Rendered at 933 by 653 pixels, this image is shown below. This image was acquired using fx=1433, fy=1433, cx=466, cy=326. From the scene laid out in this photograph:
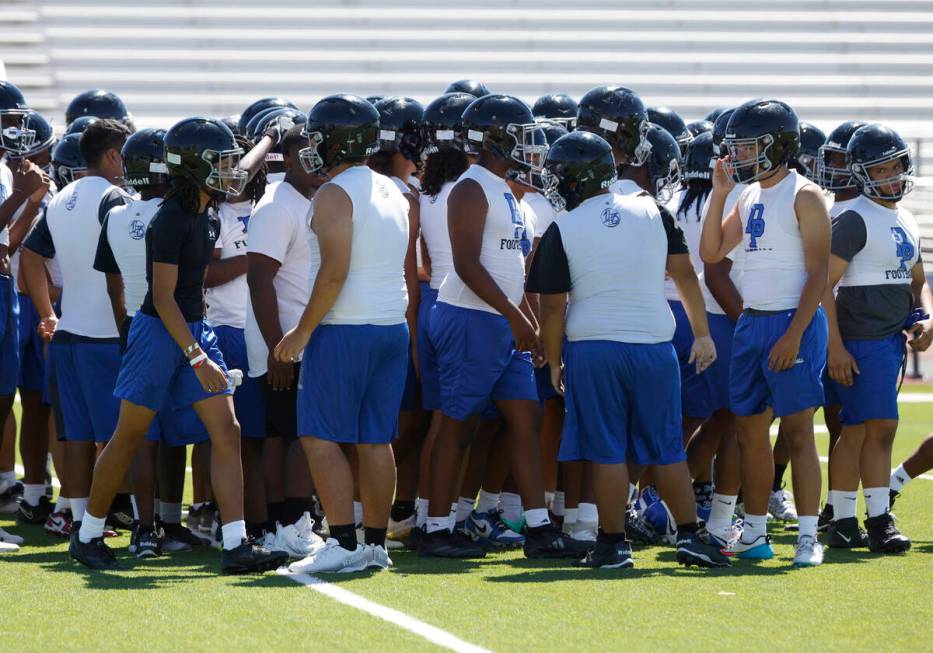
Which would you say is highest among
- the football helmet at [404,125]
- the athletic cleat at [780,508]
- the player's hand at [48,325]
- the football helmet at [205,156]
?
the football helmet at [404,125]

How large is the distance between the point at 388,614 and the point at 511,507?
2.32 m

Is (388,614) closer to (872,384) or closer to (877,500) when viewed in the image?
(877,500)

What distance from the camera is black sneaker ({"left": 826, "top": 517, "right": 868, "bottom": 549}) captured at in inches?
261

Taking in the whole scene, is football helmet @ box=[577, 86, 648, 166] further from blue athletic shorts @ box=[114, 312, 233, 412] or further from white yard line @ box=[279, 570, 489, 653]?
white yard line @ box=[279, 570, 489, 653]

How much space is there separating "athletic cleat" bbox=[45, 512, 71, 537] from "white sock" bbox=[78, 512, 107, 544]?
41.7 inches

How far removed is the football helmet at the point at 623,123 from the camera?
22.1 ft

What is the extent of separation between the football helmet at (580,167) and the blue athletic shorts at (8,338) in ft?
9.71

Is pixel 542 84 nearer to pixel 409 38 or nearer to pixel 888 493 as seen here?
pixel 409 38

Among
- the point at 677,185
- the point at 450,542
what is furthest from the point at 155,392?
the point at 677,185

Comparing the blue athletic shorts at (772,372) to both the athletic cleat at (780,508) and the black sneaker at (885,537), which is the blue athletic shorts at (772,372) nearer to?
the black sneaker at (885,537)

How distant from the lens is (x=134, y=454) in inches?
241

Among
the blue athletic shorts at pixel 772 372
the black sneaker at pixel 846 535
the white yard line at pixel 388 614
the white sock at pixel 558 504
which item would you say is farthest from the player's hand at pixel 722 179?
the white yard line at pixel 388 614

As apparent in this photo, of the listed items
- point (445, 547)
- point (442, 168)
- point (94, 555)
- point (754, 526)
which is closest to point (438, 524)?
point (445, 547)

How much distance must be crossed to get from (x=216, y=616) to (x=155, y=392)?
117 cm
